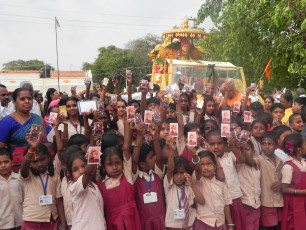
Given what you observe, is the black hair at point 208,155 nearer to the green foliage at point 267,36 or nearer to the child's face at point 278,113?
the child's face at point 278,113

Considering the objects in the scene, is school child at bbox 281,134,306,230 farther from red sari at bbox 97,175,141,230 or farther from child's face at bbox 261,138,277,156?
red sari at bbox 97,175,141,230

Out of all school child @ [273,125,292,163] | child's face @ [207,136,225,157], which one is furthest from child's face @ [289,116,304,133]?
child's face @ [207,136,225,157]

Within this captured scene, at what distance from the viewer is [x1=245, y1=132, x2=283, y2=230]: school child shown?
13.1 feet

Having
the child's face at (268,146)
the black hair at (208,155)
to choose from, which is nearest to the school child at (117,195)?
the black hair at (208,155)

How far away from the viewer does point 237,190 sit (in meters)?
3.90

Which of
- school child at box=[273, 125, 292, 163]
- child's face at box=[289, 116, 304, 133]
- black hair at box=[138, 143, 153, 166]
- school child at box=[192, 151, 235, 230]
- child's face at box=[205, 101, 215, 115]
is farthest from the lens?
child's face at box=[205, 101, 215, 115]

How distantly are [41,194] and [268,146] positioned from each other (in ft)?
8.27

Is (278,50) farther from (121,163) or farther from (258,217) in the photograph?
(121,163)

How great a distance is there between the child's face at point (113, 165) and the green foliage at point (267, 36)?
3.51 meters

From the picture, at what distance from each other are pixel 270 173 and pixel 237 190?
48cm

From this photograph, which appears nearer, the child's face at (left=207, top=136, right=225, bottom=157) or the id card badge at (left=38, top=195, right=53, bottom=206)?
the id card badge at (left=38, top=195, right=53, bottom=206)

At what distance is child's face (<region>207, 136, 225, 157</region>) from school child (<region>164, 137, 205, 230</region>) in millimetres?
426

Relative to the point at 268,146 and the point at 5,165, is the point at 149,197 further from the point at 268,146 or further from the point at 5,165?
the point at 268,146

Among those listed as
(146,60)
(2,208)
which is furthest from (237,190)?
(146,60)
